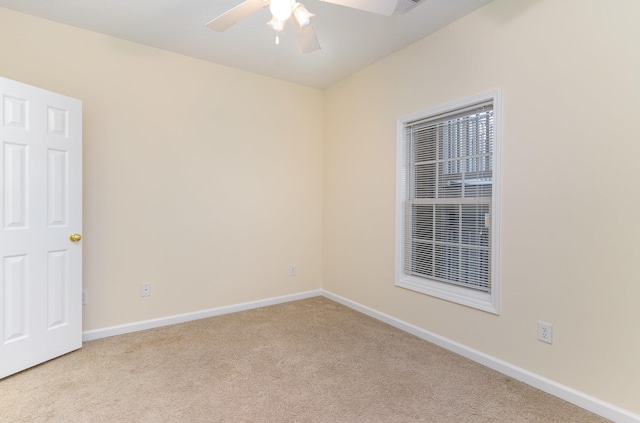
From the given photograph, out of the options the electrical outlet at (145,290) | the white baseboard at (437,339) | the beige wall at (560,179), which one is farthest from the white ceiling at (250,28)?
the white baseboard at (437,339)

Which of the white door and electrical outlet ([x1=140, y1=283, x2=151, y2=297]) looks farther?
electrical outlet ([x1=140, y1=283, x2=151, y2=297])

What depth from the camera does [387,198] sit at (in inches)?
124

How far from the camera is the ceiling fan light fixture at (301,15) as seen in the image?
1.68m

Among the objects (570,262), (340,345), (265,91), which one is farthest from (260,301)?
(570,262)

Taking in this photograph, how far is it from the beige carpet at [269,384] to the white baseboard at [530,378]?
57 mm

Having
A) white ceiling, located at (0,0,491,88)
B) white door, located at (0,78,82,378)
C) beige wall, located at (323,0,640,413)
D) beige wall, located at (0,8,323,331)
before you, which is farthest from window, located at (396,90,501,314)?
white door, located at (0,78,82,378)

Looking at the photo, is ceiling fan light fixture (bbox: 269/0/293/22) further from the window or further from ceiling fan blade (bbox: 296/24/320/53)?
the window

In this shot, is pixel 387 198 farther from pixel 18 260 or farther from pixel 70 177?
pixel 18 260

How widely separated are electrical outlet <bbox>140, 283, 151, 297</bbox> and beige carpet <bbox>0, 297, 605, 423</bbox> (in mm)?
369

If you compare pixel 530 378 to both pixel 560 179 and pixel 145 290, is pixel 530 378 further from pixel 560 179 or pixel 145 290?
pixel 145 290

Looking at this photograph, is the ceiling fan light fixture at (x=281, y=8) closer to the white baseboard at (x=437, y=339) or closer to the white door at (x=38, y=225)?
the white door at (x=38, y=225)

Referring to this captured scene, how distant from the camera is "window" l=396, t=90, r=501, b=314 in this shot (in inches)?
92.7

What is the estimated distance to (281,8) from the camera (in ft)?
5.29

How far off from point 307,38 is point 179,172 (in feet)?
6.13
